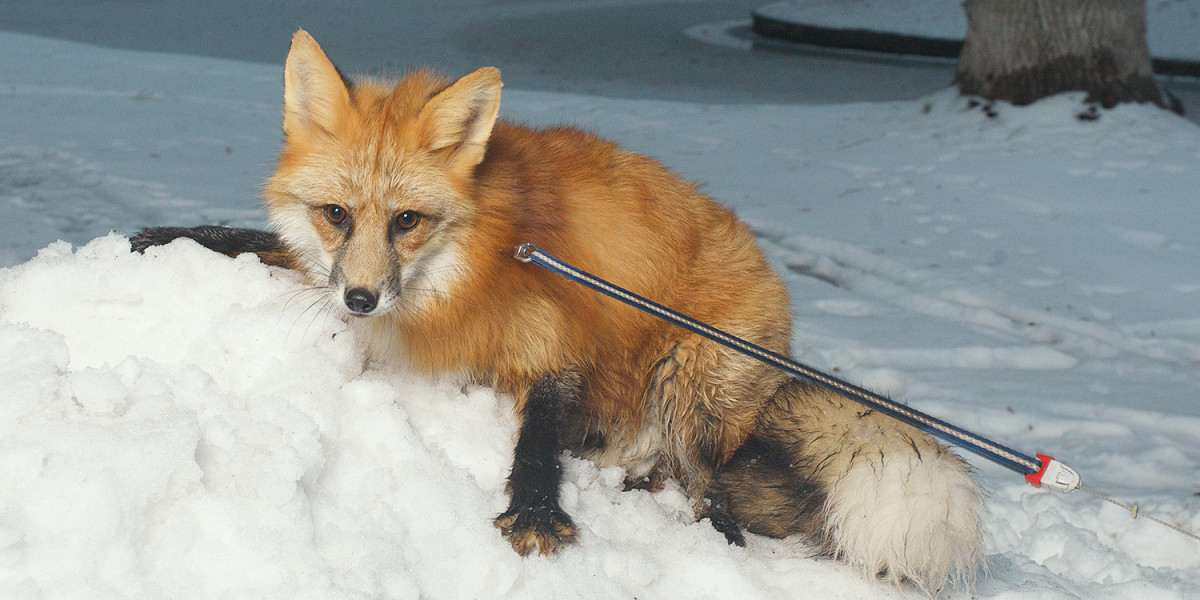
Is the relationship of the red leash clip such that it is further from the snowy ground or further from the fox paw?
the fox paw

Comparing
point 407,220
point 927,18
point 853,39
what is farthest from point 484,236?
point 927,18

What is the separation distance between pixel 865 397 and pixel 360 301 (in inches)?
48.2

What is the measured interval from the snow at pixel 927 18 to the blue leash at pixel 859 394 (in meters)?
12.7

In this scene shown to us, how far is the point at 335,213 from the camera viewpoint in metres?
2.30

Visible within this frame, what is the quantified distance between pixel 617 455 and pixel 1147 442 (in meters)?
2.65

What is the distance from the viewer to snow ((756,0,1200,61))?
13.0 meters

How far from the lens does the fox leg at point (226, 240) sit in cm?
275

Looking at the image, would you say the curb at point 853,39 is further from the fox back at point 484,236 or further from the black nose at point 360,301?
the black nose at point 360,301

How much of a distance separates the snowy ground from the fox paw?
0.04 m

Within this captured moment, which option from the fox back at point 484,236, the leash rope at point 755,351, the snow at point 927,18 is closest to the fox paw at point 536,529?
the fox back at point 484,236

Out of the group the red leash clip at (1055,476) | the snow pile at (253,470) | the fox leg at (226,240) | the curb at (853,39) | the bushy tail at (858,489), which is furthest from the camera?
the curb at (853,39)

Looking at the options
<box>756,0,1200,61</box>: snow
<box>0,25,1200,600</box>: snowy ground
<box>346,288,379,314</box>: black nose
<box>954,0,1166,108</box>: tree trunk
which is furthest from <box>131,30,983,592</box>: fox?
<box>756,0,1200,61</box>: snow

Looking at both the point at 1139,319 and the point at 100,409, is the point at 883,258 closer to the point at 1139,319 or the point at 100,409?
the point at 1139,319

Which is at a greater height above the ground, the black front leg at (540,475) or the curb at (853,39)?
the black front leg at (540,475)
